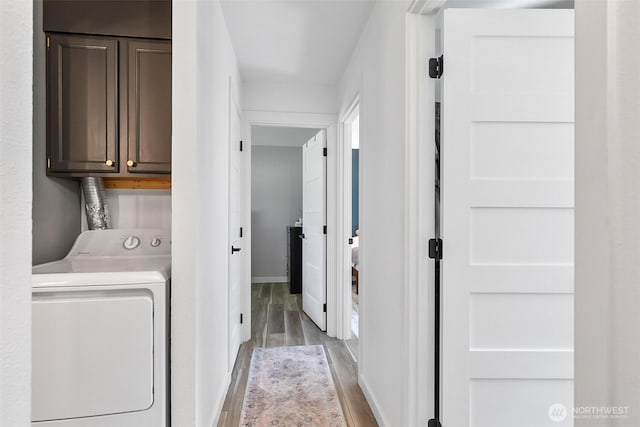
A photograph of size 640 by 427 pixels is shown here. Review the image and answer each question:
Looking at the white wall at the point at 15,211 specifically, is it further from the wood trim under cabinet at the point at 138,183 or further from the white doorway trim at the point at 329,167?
the white doorway trim at the point at 329,167

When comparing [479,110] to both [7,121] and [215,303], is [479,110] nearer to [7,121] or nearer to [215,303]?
[7,121]

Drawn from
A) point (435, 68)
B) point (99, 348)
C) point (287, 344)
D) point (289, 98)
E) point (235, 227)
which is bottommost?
point (287, 344)

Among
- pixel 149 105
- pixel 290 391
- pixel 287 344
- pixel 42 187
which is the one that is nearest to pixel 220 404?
pixel 290 391

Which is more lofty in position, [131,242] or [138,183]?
[138,183]

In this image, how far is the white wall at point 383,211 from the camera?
1.55 m

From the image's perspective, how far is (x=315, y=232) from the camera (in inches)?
139

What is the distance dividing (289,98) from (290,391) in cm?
255

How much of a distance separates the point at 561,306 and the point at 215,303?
1.72m

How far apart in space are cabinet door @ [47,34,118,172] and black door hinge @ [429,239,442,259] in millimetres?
1584

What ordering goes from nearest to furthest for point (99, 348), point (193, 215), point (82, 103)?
point (99, 348), point (193, 215), point (82, 103)

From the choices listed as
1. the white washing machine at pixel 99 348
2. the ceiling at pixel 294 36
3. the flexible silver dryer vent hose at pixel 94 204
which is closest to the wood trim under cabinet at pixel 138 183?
the flexible silver dryer vent hose at pixel 94 204

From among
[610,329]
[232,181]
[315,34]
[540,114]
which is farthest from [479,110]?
[232,181]

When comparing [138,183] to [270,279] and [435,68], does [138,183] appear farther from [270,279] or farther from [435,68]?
[270,279]

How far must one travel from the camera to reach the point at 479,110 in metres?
1.38
